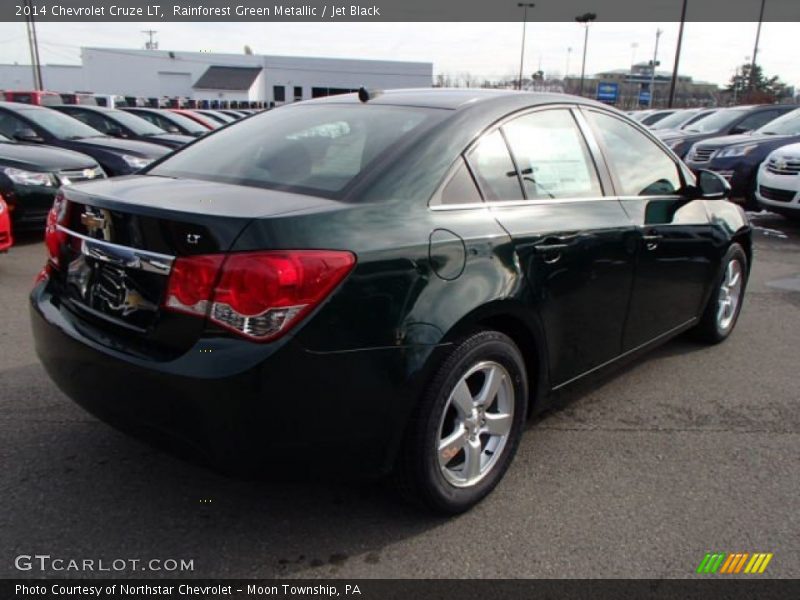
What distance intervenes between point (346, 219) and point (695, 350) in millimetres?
3391

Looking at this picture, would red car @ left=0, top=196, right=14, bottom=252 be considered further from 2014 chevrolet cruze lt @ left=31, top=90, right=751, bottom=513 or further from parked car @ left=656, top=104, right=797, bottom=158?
parked car @ left=656, top=104, right=797, bottom=158

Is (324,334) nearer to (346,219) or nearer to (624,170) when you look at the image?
(346,219)

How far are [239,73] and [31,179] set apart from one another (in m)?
68.8

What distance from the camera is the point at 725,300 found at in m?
4.76

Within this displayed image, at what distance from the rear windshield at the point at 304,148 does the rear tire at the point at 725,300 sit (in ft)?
8.78

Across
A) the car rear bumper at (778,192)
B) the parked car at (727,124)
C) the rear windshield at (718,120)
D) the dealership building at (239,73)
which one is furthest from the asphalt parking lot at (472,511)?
the dealership building at (239,73)

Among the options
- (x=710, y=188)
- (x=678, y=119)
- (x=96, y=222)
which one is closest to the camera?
(x=96, y=222)

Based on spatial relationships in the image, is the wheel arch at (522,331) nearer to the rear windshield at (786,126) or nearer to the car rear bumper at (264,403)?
the car rear bumper at (264,403)

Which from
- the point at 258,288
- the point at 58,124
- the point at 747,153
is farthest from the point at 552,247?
the point at 58,124

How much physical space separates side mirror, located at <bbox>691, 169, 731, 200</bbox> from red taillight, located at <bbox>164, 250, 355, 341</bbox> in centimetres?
289

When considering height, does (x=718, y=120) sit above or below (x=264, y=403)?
above

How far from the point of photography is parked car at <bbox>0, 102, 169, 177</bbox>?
931 centimetres

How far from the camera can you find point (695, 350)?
4.71 metres

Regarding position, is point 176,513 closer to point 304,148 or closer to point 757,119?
point 304,148
